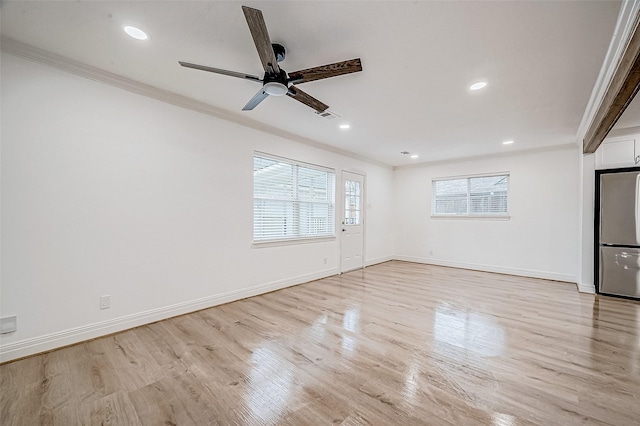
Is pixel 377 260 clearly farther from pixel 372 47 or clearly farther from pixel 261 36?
pixel 261 36

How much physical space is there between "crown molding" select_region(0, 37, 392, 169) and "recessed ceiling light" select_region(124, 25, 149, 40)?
32.6 inches

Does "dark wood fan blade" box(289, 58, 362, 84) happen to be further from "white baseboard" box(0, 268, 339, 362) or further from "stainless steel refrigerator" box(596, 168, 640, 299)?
"stainless steel refrigerator" box(596, 168, 640, 299)

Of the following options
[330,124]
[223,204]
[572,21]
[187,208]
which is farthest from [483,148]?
[187,208]

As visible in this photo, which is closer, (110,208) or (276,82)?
(276,82)

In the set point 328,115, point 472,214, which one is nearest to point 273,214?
point 328,115

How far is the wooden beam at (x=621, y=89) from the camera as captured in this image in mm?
1819

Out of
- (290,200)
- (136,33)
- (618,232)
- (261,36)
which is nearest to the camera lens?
(261,36)

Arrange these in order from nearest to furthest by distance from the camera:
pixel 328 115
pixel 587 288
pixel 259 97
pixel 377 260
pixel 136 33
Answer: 1. pixel 136 33
2. pixel 259 97
3. pixel 328 115
4. pixel 587 288
5. pixel 377 260

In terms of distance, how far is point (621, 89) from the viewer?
2172 millimetres

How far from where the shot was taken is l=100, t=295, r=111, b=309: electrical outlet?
8.57 feet

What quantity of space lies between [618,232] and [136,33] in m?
6.58

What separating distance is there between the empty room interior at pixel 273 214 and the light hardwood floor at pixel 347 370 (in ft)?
0.06

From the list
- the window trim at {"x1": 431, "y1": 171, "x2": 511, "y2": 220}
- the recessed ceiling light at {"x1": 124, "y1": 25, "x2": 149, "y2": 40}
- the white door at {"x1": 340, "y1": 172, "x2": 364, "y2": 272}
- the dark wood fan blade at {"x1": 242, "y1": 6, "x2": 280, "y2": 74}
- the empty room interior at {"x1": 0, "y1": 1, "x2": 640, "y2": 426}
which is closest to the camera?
the dark wood fan blade at {"x1": 242, "y1": 6, "x2": 280, "y2": 74}

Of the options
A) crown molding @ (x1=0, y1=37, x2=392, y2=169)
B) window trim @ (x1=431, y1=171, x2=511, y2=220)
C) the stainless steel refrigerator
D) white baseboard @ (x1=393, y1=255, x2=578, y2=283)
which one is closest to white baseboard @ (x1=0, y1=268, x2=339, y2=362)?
crown molding @ (x1=0, y1=37, x2=392, y2=169)
